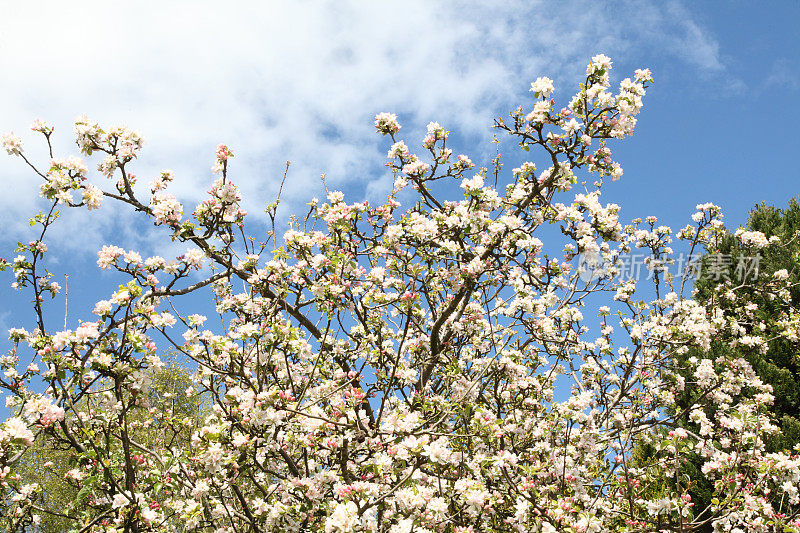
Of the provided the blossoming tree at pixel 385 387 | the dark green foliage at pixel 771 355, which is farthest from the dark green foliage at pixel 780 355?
the blossoming tree at pixel 385 387

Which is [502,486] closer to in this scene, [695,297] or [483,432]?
[483,432]

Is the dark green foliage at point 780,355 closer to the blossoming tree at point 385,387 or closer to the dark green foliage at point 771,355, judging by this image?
the dark green foliage at point 771,355

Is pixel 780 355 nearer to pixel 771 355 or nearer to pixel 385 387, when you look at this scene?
pixel 771 355

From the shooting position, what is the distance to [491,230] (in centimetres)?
605

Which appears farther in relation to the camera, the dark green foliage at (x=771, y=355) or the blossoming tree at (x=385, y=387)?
the dark green foliage at (x=771, y=355)

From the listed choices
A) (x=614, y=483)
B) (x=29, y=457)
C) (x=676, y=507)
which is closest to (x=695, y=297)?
(x=614, y=483)

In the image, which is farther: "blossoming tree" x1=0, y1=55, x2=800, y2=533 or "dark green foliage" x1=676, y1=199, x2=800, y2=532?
"dark green foliage" x1=676, y1=199, x2=800, y2=532

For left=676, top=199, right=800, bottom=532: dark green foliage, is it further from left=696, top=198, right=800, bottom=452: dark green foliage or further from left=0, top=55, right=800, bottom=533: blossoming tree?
left=0, top=55, right=800, bottom=533: blossoming tree

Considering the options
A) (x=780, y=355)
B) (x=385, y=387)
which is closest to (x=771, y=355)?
(x=780, y=355)

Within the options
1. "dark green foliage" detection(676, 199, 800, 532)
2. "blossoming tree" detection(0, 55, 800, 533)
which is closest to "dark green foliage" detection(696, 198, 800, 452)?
"dark green foliage" detection(676, 199, 800, 532)

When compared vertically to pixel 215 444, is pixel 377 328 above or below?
above

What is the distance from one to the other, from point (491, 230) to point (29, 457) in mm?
20798

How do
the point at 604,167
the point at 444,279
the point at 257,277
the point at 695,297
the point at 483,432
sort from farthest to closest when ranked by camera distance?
1. the point at 695,297
2. the point at 444,279
3. the point at 604,167
4. the point at 257,277
5. the point at 483,432

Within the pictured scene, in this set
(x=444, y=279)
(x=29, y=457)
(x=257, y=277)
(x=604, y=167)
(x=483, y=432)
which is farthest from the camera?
(x=29, y=457)
